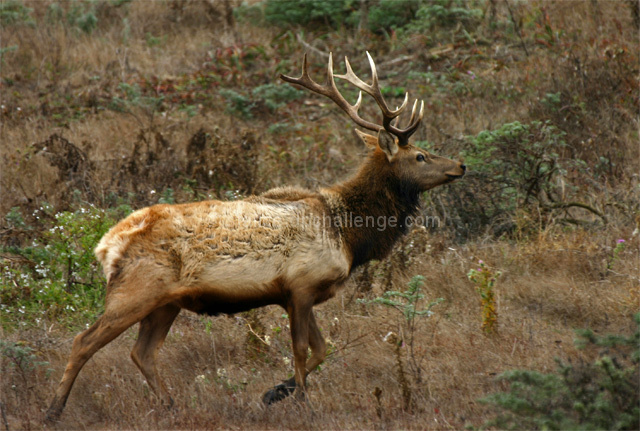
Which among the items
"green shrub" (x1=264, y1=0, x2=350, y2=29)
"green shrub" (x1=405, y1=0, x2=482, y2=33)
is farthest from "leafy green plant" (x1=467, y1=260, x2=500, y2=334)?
"green shrub" (x1=264, y1=0, x2=350, y2=29)

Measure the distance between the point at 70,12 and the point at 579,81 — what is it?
11.5 meters

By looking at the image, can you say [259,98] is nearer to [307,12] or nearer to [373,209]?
[307,12]

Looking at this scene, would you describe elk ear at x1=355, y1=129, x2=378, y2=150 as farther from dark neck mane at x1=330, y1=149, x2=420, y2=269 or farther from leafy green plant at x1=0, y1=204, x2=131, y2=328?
leafy green plant at x1=0, y1=204, x2=131, y2=328

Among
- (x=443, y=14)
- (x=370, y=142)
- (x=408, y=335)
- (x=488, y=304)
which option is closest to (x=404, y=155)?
(x=370, y=142)

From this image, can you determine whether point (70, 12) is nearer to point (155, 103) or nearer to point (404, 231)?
point (155, 103)

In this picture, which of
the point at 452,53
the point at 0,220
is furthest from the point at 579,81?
the point at 0,220

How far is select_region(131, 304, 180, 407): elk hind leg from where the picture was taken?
641 centimetres

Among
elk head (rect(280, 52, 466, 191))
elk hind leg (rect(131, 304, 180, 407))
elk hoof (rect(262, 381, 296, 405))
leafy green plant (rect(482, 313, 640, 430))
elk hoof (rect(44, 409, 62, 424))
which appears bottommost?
elk hoof (rect(262, 381, 296, 405))

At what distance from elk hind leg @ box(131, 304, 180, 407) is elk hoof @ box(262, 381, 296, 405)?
0.88 metres

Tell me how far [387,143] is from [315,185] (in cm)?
352

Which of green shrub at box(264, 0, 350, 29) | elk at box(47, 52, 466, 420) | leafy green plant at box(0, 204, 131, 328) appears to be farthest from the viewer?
green shrub at box(264, 0, 350, 29)

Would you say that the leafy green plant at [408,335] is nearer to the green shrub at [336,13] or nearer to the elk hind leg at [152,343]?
the elk hind leg at [152,343]

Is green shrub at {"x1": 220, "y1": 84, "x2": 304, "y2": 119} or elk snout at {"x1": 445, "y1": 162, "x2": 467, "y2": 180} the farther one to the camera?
green shrub at {"x1": 220, "y1": 84, "x2": 304, "y2": 119}

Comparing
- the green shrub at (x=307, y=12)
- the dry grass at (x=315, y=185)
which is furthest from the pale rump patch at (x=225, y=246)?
the green shrub at (x=307, y=12)
